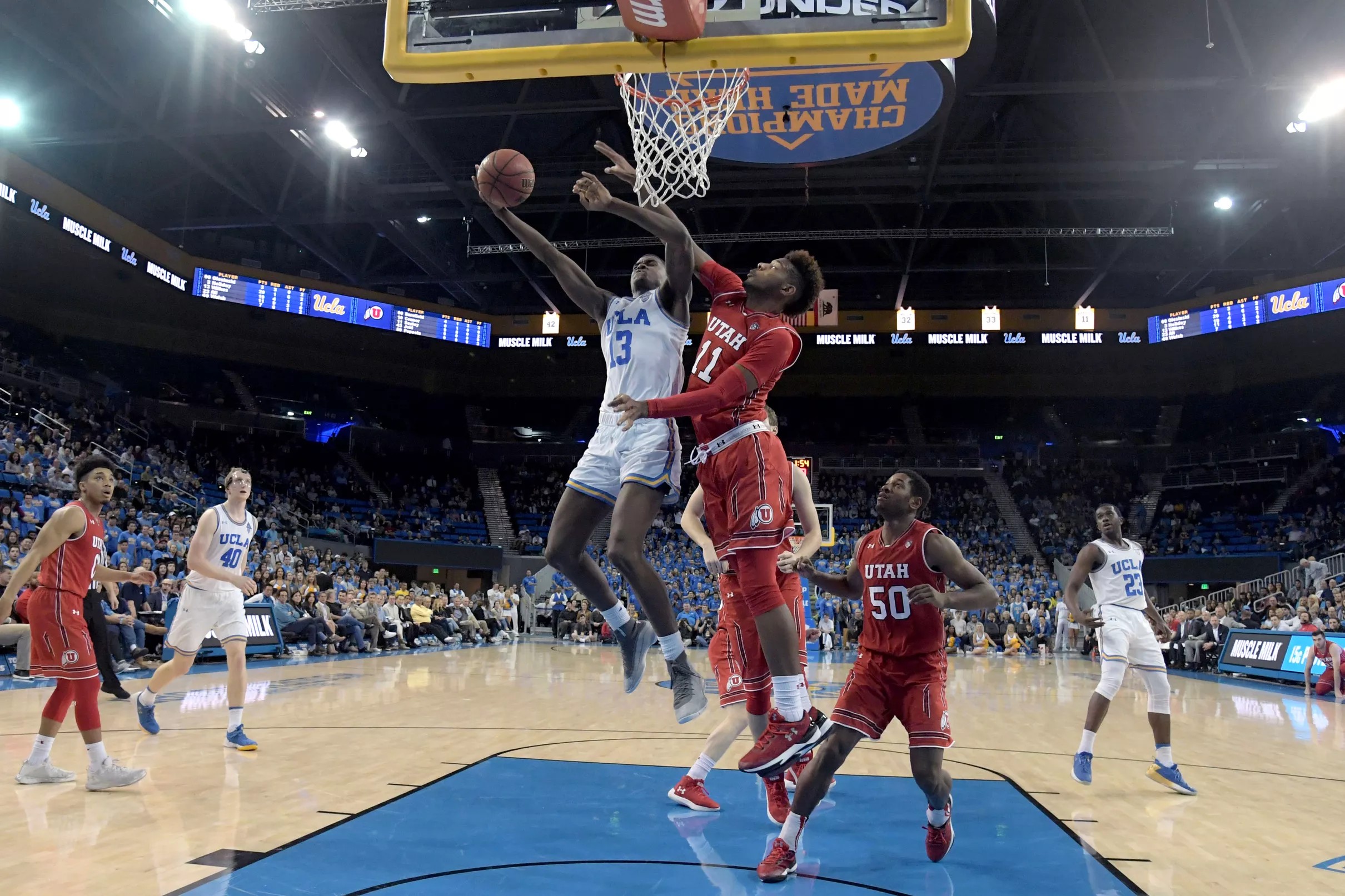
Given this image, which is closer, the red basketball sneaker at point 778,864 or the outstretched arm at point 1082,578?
the red basketball sneaker at point 778,864

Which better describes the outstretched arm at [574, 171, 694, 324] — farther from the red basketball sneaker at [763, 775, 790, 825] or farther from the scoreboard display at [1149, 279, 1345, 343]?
the scoreboard display at [1149, 279, 1345, 343]

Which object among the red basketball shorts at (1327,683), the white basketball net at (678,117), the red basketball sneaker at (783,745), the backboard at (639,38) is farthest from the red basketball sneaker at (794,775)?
the red basketball shorts at (1327,683)

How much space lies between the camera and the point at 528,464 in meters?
35.6

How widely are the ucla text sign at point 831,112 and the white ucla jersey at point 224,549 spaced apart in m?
9.13

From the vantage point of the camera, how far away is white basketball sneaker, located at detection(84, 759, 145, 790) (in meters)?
4.88

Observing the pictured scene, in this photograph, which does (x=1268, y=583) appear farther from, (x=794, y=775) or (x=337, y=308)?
Result: (x=337, y=308)

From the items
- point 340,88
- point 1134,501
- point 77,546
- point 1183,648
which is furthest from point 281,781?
point 1134,501

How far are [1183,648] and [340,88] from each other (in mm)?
19703

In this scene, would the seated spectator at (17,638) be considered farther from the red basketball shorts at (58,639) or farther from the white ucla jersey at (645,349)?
the white ucla jersey at (645,349)

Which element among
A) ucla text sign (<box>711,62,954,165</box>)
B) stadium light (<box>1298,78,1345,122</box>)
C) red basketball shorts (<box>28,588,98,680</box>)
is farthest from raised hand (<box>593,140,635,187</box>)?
stadium light (<box>1298,78,1345,122</box>)

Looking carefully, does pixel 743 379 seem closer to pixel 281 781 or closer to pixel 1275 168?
pixel 281 781

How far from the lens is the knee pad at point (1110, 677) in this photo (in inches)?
247

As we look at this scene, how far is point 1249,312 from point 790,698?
29.3 metres

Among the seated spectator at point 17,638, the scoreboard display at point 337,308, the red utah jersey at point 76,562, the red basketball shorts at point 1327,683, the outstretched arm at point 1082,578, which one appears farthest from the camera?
the scoreboard display at point 337,308
